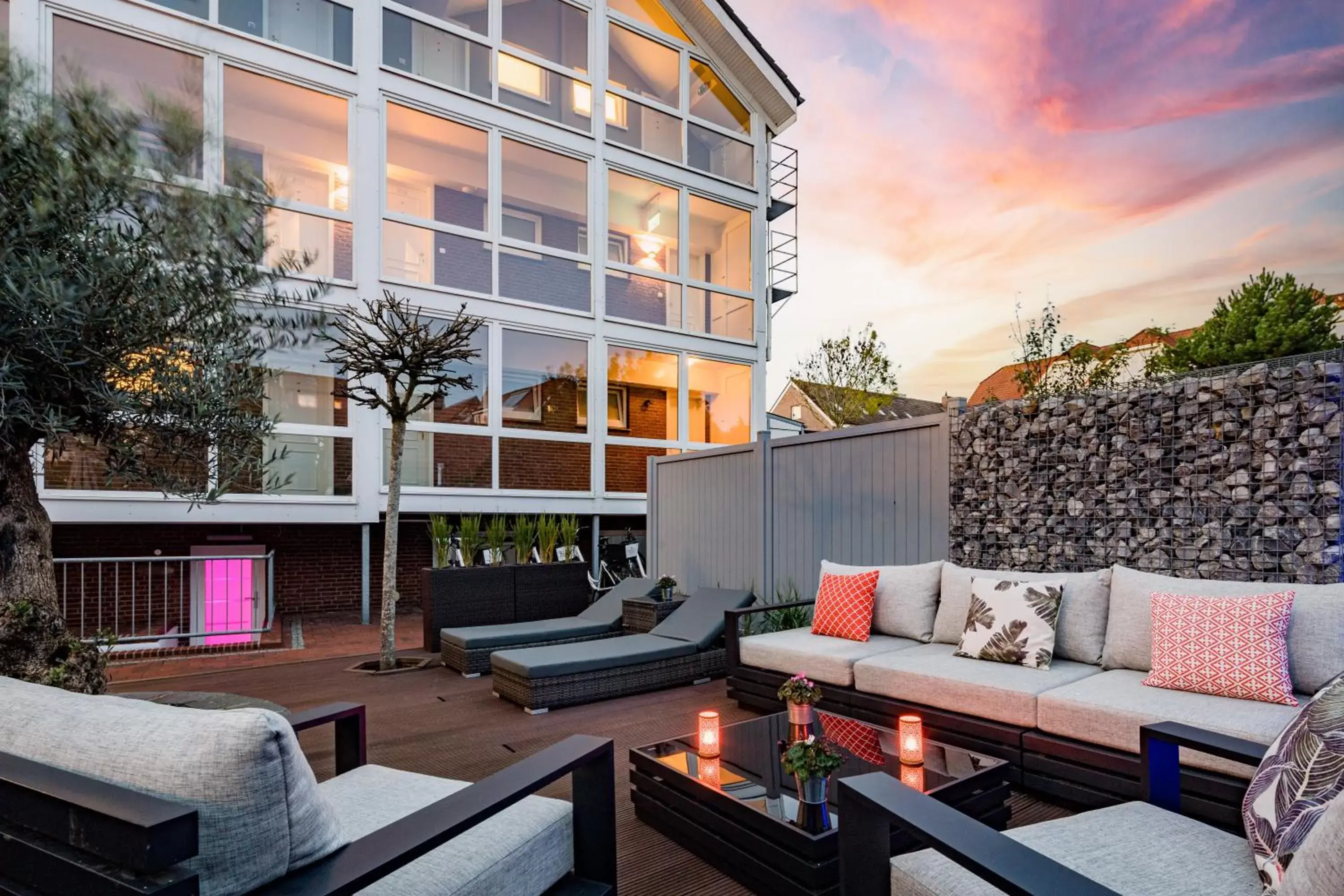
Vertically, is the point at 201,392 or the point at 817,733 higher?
the point at 201,392

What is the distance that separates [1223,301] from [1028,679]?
22431 millimetres

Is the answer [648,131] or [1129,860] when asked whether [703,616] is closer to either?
[1129,860]

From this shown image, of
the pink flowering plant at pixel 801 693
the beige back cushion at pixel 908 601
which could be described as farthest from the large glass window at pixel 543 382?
the pink flowering plant at pixel 801 693

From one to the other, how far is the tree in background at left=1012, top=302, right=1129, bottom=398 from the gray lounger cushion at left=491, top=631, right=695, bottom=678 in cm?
1120

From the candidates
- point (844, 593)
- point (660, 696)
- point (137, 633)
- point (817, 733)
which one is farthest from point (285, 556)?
point (817, 733)

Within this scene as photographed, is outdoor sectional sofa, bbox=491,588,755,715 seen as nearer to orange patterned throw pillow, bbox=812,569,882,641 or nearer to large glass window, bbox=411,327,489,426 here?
orange patterned throw pillow, bbox=812,569,882,641

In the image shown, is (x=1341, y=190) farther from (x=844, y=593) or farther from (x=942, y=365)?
(x=844, y=593)

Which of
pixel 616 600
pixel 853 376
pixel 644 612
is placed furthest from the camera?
pixel 853 376

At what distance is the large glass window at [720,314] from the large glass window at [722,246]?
307 mm

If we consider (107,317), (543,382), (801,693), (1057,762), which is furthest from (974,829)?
(543,382)

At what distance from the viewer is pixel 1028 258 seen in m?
11.8

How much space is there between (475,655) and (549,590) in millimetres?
1669

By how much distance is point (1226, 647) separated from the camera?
295 centimetres

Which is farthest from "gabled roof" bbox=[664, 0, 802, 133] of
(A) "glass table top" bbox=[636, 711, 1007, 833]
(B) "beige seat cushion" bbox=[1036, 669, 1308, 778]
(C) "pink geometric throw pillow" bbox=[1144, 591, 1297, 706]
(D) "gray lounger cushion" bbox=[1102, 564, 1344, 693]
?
(A) "glass table top" bbox=[636, 711, 1007, 833]
